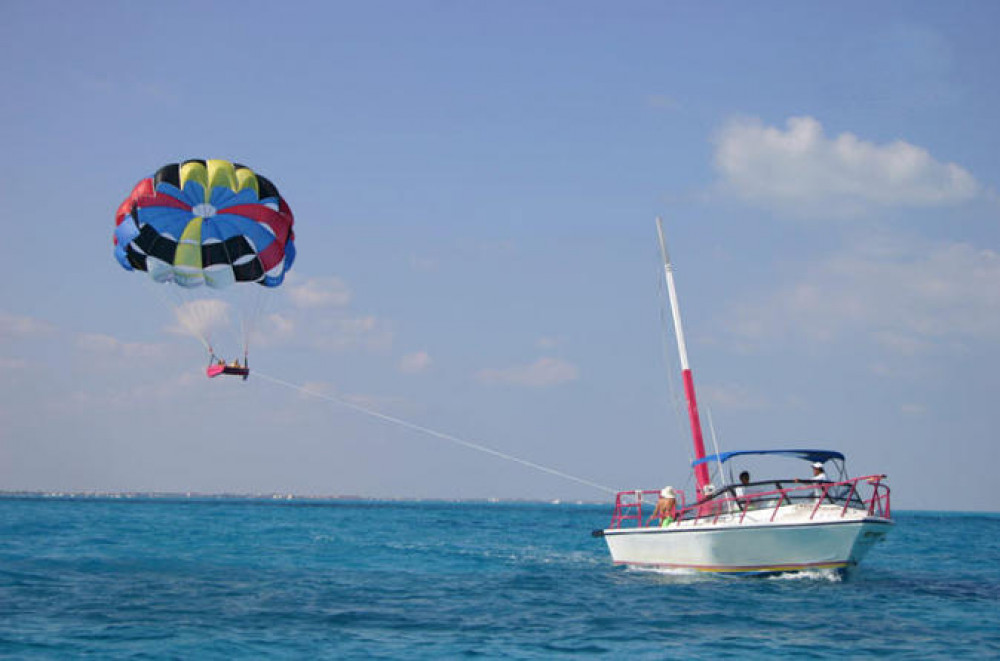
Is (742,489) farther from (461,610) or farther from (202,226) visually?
(202,226)

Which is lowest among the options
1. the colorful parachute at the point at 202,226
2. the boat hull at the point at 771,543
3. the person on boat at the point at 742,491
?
the boat hull at the point at 771,543

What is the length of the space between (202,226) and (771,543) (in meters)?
18.1

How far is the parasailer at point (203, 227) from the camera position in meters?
25.8

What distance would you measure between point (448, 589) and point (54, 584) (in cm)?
936

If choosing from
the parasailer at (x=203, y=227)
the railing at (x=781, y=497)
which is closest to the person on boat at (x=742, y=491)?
the railing at (x=781, y=497)

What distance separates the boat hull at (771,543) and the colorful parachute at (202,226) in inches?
561

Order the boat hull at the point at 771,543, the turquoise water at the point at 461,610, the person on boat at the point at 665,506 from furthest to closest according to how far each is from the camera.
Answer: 1. the person on boat at the point at 665,506
2. the boat hull at the point at 771,543
3. the turquoise water at the point at 461,610

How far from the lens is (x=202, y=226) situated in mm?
26438

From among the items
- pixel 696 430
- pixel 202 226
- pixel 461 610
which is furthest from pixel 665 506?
pixel 202 226

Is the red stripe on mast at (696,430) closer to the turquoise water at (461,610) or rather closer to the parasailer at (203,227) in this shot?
the turquoise water at (461,610)

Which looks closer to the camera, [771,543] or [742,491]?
[771,543]

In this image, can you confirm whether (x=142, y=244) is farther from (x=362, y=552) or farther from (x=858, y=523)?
(x=858, y=523)

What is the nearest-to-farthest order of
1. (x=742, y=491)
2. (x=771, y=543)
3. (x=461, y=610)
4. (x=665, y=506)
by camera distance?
1. (x=461, y=610)
2. (x=771, y=543)
3. (x=742, y=491)
4. (x=665, y=506)

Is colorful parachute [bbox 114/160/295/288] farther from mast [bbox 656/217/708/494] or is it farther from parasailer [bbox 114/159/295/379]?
mast [bbox 656/217/708/494]
